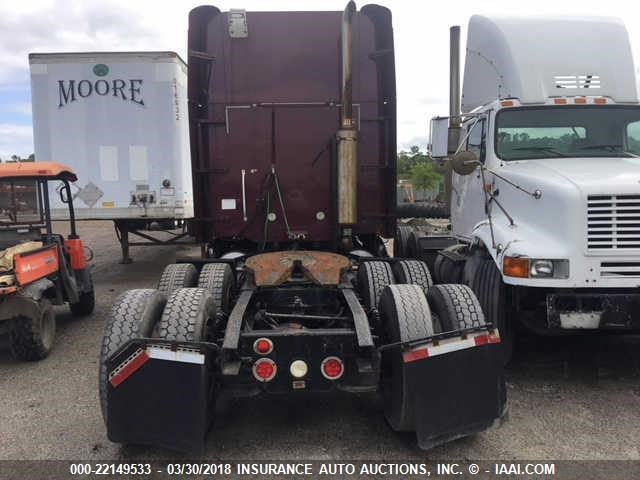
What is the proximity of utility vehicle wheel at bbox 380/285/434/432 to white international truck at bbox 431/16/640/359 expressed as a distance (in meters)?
1.21

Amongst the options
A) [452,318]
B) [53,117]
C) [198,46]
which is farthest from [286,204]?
[53,117]

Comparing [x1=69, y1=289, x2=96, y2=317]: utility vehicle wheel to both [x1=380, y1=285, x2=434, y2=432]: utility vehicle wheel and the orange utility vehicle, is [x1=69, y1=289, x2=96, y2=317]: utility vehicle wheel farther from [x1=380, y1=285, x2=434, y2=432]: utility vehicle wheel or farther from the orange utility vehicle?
[x1=380, y1=285, x2=434, y2=432]: utility vehicle wheel

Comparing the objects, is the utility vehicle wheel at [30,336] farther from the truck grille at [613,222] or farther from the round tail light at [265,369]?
the truck grille at [613,222]

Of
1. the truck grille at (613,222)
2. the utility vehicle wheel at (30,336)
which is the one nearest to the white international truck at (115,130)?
the utility vehicle wheel at (30,336)

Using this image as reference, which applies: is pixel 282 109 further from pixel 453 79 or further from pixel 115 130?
pixel 453 79

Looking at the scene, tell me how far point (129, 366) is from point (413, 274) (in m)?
2.92

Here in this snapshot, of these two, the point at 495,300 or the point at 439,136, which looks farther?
the point at 439,136

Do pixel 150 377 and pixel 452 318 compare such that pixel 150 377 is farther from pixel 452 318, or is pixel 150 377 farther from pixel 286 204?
pixel 286 204

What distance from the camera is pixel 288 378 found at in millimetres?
3316

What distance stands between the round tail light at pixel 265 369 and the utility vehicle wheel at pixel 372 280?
150cm

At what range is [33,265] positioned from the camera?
5473mm

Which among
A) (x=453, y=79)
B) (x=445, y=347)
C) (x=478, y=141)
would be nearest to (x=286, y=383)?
(x=445, y=347)

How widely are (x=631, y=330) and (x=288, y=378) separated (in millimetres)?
3054

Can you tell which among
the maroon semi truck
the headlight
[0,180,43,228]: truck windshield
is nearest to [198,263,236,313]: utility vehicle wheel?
the maroon semi truck
